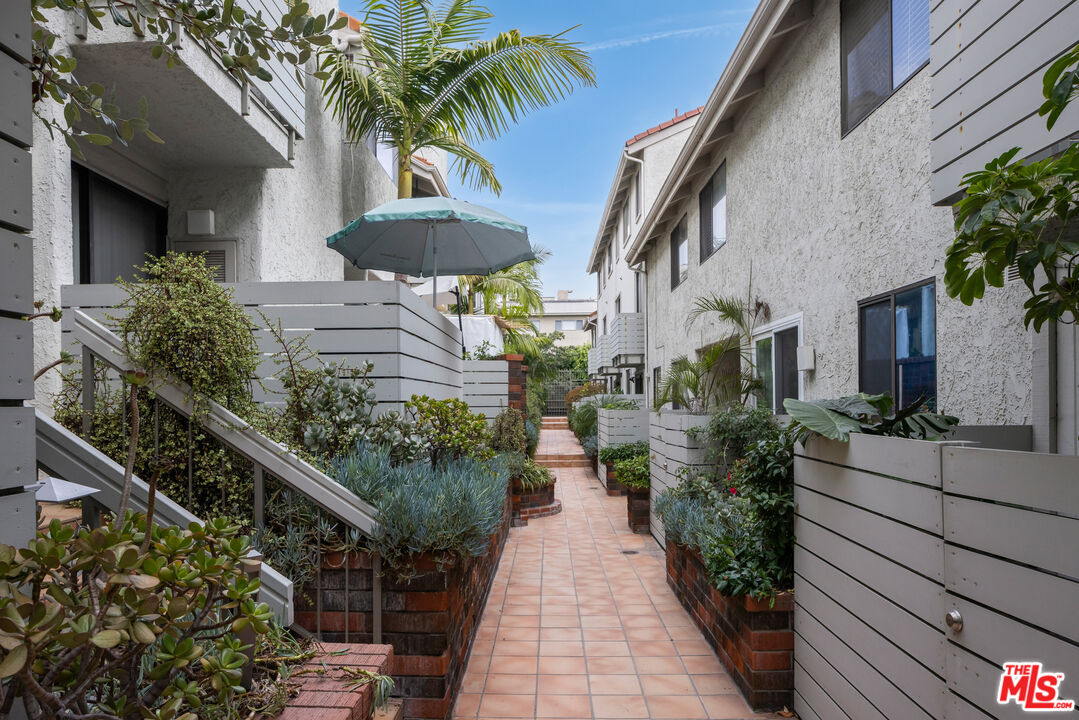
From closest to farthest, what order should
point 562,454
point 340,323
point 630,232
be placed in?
point 340,323 → point 562,454 → point 630,232

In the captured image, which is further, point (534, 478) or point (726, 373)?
point (534, 478)

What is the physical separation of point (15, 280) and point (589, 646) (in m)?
4.13

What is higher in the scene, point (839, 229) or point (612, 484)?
point (839, 229)

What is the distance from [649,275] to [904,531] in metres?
12.8

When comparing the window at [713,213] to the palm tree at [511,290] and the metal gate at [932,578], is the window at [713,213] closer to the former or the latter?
the palm tree at [511,290]

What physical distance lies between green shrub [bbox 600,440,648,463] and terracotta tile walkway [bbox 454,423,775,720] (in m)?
2.99

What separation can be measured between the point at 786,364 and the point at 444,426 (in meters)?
4.11

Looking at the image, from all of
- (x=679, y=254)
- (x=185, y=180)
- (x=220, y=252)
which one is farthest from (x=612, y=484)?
(x=185, y=180)

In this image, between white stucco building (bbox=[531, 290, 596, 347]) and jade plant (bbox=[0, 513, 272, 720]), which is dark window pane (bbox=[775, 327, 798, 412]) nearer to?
jade plant (bbox=[0, 513, 272, 720])

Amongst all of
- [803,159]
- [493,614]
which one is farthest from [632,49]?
[493,614]

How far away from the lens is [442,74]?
840 centimetres

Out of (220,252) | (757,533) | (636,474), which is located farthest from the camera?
(636,474)

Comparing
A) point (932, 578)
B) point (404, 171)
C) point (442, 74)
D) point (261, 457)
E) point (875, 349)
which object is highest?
point (442, 74)

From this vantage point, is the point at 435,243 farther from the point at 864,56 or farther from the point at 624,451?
the point at 624,451
